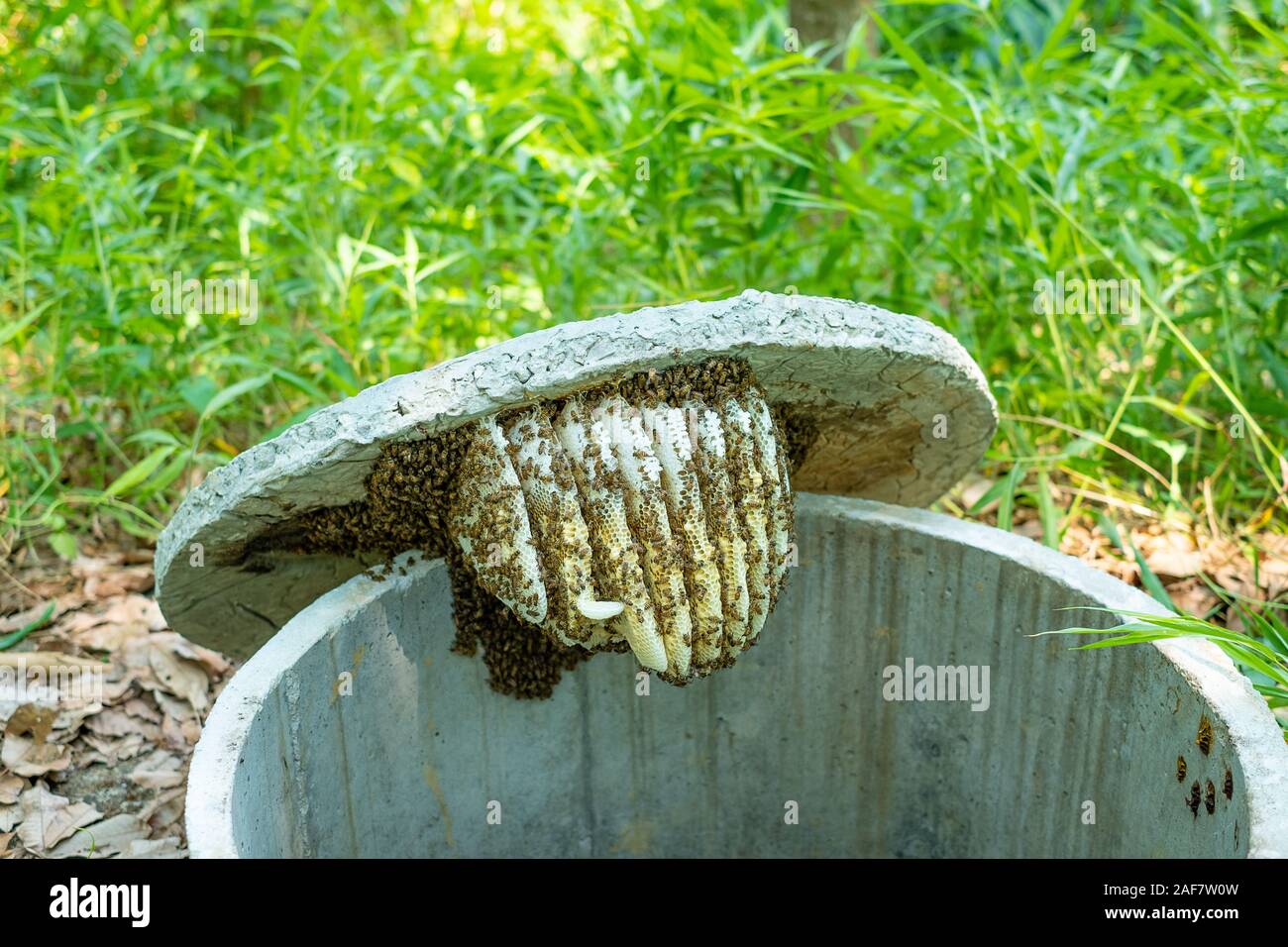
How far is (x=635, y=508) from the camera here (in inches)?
81.7

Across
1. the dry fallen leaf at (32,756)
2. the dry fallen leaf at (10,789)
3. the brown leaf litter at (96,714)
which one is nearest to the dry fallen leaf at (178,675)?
the brown leaf litter at (96,714)

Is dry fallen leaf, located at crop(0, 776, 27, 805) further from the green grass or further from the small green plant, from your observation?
the small green plant

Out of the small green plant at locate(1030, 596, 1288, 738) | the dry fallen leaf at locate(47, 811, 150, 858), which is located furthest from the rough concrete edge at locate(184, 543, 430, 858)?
the small green plant at locate(1030, 596, 1288, 738)

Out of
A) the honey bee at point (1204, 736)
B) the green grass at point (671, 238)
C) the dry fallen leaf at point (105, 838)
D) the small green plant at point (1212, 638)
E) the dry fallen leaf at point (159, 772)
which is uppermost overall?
the green grass at point (671, 238)

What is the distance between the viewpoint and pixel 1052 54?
3186mm

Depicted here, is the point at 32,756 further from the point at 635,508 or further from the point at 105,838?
the point at 635,508

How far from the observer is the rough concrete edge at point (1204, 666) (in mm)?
1826

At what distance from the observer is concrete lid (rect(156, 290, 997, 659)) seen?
195cm

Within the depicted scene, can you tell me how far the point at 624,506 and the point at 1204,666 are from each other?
100 cm

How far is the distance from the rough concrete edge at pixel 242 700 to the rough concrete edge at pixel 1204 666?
93cm

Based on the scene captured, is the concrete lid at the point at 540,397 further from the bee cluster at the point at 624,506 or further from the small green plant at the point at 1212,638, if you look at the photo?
the small green plant at the point at 1212,638

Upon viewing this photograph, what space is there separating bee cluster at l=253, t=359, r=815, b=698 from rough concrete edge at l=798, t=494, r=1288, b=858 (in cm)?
51

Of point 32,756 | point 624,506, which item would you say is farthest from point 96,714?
point 624,506
